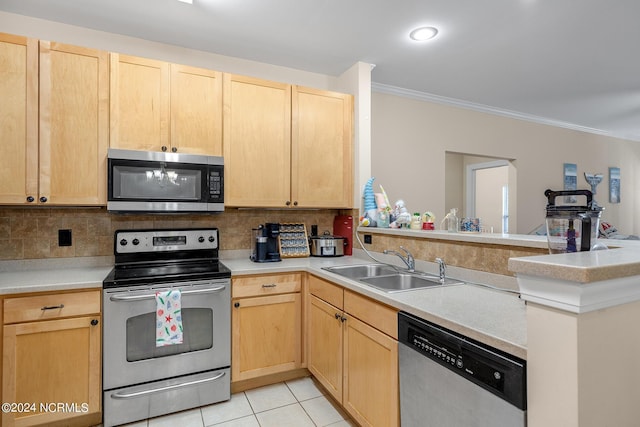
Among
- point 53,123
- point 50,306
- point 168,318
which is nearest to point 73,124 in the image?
point 53,123

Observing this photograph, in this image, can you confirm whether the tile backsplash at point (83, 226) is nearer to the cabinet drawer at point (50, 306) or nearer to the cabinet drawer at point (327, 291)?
the cabinet drawer at point (50, 306)

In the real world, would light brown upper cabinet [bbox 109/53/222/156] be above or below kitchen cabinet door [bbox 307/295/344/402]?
above

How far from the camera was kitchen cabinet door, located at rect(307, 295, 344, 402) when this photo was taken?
2.01 metres

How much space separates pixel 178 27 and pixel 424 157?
8.36 feet

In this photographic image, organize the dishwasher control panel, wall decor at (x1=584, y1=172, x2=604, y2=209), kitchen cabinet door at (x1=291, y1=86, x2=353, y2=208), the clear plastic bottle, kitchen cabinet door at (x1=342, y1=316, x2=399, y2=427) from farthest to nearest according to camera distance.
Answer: wall decor at (x1=584, y1=172, x2=604, y2=209) < kitchen cabinet door at (x1=291, y1=86, x2=353, y2=208) < the clear plastic bottle < kitchen cabinet door at (x1=342, y1=316, x2=399, y2=427) < the dishwasher control panel

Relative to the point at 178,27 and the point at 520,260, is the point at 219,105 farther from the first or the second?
the point at 520,260

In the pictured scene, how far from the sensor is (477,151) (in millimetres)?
3986

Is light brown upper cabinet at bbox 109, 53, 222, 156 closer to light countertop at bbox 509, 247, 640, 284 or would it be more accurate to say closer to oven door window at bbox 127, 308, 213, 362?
oven door window at bbox 127, 308, 213, 362

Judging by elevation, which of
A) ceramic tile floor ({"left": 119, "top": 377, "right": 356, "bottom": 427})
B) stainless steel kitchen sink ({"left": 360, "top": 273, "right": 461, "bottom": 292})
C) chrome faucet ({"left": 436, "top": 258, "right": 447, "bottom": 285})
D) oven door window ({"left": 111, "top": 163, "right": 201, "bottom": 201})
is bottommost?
ceramic tile floor ({"left": 119, "top": 377, "right": 356, "bottom": 427})

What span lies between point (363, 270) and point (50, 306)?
187cm

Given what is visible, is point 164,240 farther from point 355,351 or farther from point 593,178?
point 593,178

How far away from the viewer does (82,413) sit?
190 centimetres

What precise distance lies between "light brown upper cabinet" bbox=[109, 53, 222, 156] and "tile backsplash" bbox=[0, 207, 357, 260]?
0.57 m

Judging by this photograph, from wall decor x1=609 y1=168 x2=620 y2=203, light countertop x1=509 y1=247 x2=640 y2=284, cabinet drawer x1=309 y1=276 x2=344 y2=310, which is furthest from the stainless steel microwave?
wall decor x1=609 y1=168 x2=620 y2=203
